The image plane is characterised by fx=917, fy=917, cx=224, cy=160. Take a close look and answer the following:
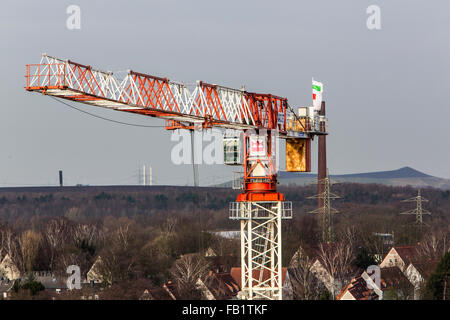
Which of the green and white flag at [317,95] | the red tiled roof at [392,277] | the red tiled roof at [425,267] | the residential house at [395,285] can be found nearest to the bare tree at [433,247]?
the red tiled roof at [425,267]

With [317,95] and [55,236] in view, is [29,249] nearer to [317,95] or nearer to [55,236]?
[55,236]

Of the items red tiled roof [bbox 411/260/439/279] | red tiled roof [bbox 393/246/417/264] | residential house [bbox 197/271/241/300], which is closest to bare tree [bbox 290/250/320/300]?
residential house [bbox 197/271/241/300]

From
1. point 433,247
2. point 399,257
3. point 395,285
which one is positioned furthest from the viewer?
point 399,257

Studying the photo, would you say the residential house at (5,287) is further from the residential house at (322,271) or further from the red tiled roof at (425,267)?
the red tiled roof at (425,267)

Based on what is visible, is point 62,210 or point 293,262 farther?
point 62,210

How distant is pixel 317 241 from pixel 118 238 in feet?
77.1

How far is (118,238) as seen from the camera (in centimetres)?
10788

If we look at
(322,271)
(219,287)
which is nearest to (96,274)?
(219,287)

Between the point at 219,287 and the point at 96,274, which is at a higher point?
the point at 219,287

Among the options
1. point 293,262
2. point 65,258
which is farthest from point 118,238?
point 293,262

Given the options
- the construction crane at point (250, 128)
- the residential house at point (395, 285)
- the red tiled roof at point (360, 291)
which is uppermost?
the construction crane at point (250, 128)

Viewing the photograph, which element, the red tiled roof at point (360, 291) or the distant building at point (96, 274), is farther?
the distant building at point (96, 274)
